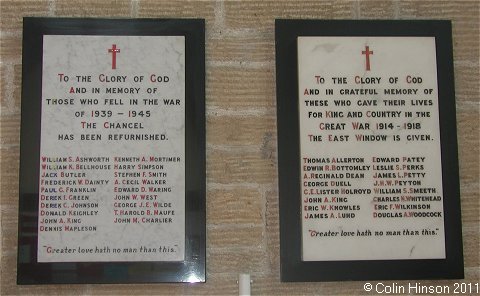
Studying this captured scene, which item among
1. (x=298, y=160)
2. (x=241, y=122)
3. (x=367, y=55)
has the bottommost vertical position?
(x=298, y=160)

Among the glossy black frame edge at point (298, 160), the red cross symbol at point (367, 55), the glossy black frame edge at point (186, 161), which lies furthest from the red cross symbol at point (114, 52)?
the red cross symbol at point (367, 55)

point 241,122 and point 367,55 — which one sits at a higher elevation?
point 367,55

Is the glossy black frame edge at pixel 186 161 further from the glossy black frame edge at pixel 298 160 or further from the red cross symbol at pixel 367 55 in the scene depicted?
the red cross symbol at pixel 367 55

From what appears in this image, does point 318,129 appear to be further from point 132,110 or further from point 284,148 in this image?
point 132,110

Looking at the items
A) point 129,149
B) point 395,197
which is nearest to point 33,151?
point 129,149

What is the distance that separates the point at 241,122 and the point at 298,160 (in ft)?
0.60

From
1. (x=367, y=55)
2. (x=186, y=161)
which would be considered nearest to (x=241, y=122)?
(x=186, y=161)

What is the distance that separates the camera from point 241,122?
1.53 metres

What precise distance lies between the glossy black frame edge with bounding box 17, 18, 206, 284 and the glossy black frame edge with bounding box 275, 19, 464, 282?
0.68ft

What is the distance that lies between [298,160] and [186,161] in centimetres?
29

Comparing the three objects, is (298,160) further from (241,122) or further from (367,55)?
(367,55)

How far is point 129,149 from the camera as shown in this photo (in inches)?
58.3

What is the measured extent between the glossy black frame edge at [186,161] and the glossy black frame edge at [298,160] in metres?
0.21

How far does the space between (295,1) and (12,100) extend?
80cm
